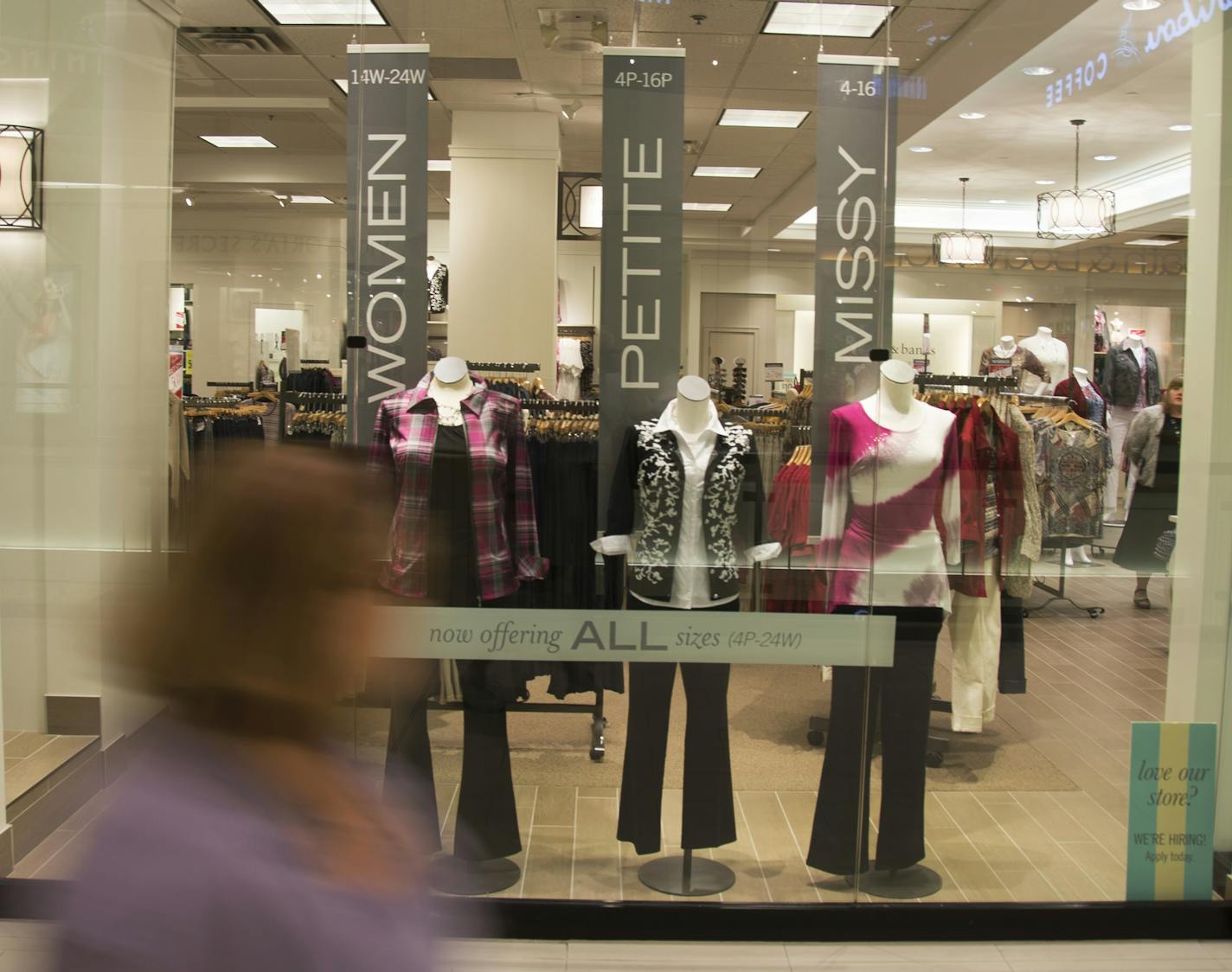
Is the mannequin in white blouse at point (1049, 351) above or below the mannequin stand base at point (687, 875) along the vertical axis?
above

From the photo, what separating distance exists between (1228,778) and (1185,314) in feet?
4.70

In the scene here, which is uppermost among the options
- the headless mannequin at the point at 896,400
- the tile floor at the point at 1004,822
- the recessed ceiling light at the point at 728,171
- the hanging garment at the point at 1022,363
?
the recessed ceiling light at the point at 728,171

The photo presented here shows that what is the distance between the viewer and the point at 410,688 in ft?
10.3

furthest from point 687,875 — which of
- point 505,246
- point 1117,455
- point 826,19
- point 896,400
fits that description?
point 826,19

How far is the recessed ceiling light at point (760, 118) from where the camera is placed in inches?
127

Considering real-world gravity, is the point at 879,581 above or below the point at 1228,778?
above

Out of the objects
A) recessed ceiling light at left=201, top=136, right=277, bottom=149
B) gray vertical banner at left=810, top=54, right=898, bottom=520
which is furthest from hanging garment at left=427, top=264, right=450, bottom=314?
gray vertical banner at left=810, top=54, right=898, bottom=520

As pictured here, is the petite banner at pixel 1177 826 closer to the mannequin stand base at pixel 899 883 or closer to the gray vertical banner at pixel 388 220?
the mannequin stand base at pixel 899 883

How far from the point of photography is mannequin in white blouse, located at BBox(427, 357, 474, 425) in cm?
314

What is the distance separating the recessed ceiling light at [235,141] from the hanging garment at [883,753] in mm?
2342

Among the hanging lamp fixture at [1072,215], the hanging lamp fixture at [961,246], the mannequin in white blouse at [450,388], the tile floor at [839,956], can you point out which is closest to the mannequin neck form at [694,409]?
the mannequin in white blouse at [450,388]

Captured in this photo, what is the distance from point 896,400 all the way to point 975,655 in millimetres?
840

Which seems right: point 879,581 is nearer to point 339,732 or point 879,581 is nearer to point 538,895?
point 538,895

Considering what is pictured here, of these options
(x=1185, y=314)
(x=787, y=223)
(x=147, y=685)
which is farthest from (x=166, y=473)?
(x=1185, y=314)
